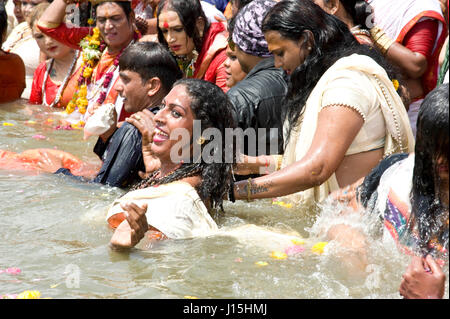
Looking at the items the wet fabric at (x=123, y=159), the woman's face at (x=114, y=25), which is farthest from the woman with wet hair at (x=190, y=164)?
the woman's face at (x=114, y=25)

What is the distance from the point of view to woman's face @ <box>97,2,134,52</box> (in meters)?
7.60

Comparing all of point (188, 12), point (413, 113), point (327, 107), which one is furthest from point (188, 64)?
point (327, 107)

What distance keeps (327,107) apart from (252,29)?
1301 millimetres

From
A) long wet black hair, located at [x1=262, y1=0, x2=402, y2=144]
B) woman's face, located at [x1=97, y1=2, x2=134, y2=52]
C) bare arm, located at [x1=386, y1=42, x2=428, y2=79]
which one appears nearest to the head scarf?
long wet black hair, located at [x1=262, y1=0, x2=402, y2=144]

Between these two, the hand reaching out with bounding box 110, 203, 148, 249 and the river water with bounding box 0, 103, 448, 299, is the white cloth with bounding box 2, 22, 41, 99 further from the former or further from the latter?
the hand reaching out with bounding box 110, 203, 148, 249

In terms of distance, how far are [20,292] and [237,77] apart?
2736 mm

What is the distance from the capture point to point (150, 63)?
588cm

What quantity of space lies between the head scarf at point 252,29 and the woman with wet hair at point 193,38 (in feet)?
4.07

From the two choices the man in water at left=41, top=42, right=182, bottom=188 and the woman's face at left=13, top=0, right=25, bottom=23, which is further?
the woman's face at left=13, top=0, right=25, bottom=23

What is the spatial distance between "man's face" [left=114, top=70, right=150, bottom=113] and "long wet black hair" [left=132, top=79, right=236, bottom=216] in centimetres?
133

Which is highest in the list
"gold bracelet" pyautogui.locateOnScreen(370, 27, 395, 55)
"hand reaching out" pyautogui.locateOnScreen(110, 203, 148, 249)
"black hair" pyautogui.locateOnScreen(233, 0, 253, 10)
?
"black hair" pyautogui.locateOnScreen(233, 0, 253, 10)

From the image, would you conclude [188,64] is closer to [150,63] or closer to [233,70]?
[233,70]

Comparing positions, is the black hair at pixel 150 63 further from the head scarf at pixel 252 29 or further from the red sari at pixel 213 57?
the red sari at pixel 213 57

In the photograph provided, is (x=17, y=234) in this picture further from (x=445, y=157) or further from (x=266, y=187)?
(x=445, y=157)
